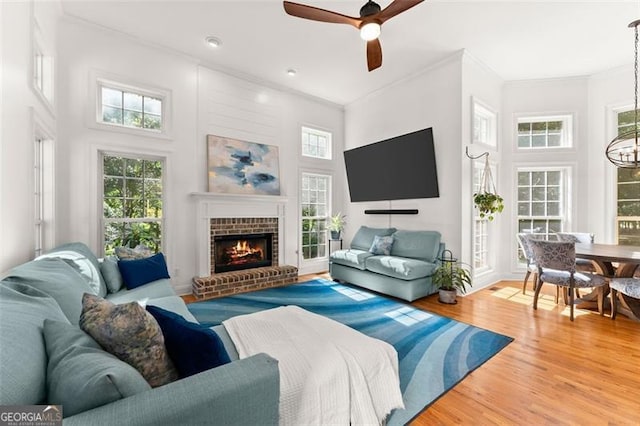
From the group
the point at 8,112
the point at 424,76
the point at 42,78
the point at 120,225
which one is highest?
the point at 424,76

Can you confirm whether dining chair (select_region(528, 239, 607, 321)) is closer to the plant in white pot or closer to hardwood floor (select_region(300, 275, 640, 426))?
hardwood floor (select_region(300, 275, 640, 426))

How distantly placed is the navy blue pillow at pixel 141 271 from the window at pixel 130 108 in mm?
1903

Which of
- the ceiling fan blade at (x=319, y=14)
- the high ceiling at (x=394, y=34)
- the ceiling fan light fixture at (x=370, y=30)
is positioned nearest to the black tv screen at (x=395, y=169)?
the high ceiling at (x=394, y=34)

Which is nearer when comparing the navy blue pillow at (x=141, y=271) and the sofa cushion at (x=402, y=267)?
the navy blue pillow at (x=141, y=271)

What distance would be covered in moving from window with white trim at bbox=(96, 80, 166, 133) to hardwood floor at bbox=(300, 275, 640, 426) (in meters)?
4.43

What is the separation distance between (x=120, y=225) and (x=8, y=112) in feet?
6.75

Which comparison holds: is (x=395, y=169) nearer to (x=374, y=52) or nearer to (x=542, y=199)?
(x=374, y=52)

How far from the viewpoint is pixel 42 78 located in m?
2.86

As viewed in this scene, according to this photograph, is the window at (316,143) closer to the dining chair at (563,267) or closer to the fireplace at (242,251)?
the fireplace at (242,251)

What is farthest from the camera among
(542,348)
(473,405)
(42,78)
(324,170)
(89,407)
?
(324,170)

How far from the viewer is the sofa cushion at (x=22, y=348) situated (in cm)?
73

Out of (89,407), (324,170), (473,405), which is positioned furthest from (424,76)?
(89,407)

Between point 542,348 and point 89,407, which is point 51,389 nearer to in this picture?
point 89,407

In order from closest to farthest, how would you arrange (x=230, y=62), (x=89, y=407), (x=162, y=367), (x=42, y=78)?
(x=89, y=407)
(x=162, y=367)
(x=42, y=78)
(x=230, y=62)
